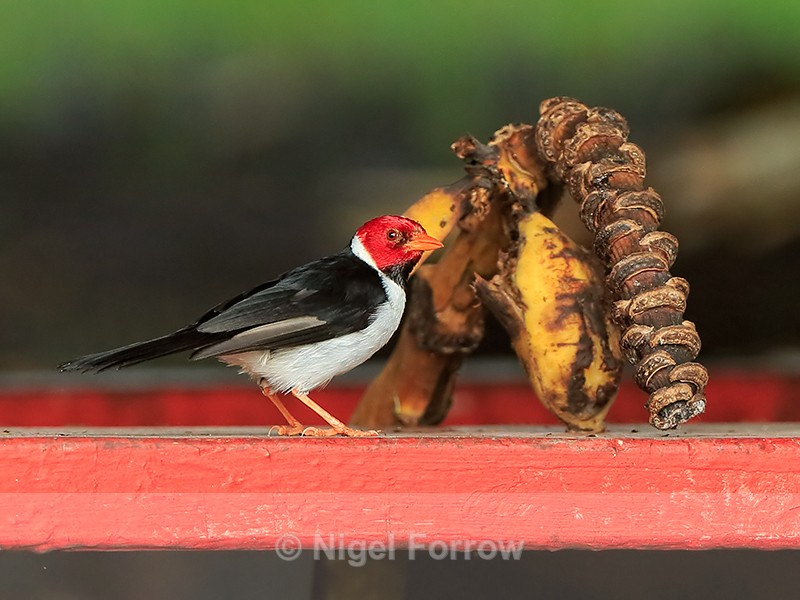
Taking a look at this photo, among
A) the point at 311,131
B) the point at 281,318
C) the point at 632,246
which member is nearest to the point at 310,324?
the point at 281,318

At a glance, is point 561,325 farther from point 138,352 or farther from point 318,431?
point 138,352

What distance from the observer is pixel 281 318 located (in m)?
1.39

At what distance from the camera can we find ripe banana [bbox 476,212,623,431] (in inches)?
57.1

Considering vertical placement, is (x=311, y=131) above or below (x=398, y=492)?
below

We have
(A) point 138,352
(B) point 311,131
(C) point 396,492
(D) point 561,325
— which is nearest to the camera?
(C) point 396,492

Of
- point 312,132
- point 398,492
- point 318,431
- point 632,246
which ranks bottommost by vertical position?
point 312,132

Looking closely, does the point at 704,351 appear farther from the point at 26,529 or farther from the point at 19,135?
the point at 26,529

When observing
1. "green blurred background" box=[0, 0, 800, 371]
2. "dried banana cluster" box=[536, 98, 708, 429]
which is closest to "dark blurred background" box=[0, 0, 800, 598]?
"green blurred background" box=[0, 0, 800, 371]

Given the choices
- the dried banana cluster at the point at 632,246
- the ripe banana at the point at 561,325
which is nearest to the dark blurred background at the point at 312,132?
the dried banana cluster at the point at 632,246

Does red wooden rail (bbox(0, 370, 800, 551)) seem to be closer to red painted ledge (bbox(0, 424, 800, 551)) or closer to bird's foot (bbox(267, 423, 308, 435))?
red painted ledge (bbox(0, 424, 800, 551))

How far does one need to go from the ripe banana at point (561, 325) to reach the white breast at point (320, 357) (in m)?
0.15

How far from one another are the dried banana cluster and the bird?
9.3 inches

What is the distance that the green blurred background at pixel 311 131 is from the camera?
8.68 feet

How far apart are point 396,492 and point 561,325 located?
404 millimetres
